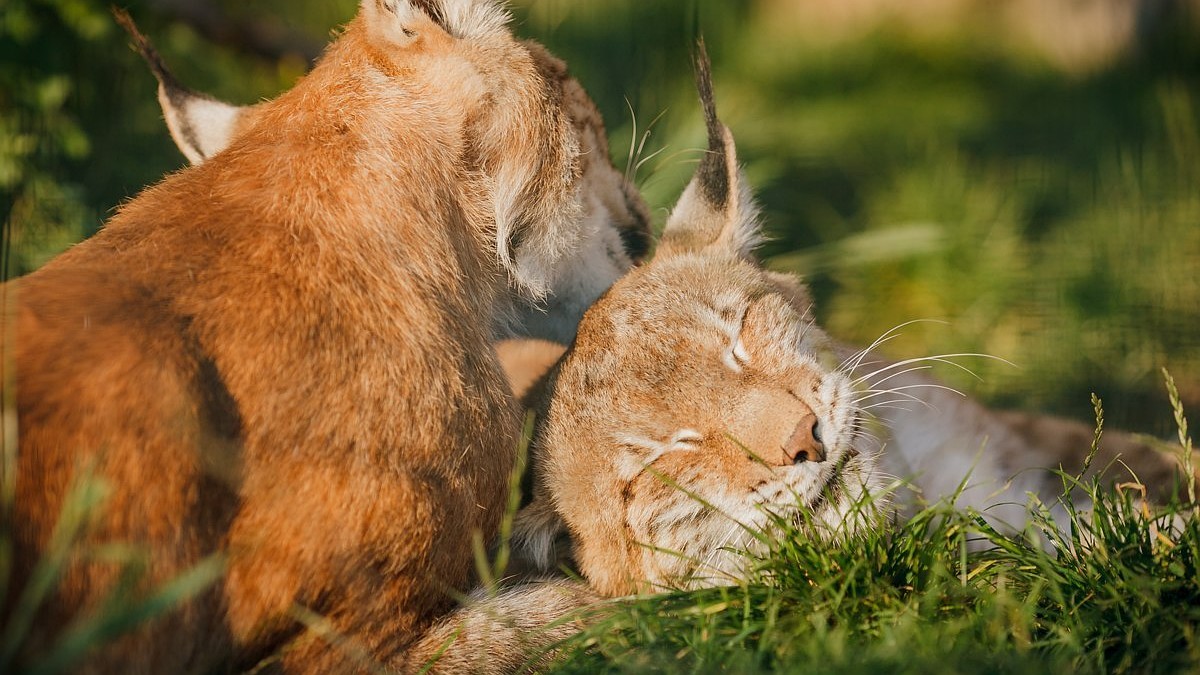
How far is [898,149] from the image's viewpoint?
710 centimetres

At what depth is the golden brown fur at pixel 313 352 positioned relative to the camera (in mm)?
2279

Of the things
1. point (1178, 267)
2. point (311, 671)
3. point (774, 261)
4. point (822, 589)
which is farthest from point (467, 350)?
point (1178, 267)

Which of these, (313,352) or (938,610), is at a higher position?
(313,352)

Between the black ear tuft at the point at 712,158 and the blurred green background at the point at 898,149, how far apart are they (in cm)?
45

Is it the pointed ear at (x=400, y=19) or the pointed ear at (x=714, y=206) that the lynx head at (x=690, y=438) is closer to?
the pointed ear at (x=714, y=206)

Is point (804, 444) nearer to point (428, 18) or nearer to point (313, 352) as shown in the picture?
point (313, 352)

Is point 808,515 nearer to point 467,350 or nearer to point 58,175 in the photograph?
point 467,350

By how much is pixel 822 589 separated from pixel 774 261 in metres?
3.02

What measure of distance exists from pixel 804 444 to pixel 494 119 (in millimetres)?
1358

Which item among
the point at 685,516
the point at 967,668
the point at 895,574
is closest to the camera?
the point at 967,668

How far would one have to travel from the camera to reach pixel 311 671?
2.53 m

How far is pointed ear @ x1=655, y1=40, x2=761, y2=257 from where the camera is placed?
3.63 m

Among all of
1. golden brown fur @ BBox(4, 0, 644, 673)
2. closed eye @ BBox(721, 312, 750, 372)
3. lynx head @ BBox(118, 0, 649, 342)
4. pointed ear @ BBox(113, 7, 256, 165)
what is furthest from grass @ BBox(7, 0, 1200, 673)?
lynx head @ BBox(118, 0, 649, 342)

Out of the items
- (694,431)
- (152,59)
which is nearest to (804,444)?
(694,431)
